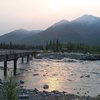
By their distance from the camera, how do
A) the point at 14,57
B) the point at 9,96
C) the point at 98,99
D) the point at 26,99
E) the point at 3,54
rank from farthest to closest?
the point at 14,57
the point at 3,54
the point at 98,99
the point at 26,99
the point at 9,96

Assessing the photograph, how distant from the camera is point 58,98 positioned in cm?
3397

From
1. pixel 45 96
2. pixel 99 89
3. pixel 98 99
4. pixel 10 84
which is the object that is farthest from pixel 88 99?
pixel 10 84

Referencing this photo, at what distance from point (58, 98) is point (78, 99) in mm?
1941

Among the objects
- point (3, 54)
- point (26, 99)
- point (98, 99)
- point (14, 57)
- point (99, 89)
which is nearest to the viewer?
point (26, 99)

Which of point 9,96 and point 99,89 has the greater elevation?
point 9,96

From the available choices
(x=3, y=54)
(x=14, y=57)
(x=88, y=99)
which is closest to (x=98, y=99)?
(x=88, y=99)

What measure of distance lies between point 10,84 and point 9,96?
570mm

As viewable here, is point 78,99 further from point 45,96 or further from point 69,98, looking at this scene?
point 45,96

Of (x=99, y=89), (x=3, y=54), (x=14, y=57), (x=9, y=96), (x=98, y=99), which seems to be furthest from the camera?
(x=14, y=57)

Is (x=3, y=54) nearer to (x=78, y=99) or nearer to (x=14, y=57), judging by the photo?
(x=14, y=57)

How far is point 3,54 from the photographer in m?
59.3

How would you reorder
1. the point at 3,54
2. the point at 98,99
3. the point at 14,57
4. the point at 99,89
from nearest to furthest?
the point at 98,99
the point at 99,89
the point at 3,54
the point at 14,57

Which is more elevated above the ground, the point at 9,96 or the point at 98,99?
the point at 9,96

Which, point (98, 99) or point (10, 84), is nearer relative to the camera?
Answer: point (10, 84)
